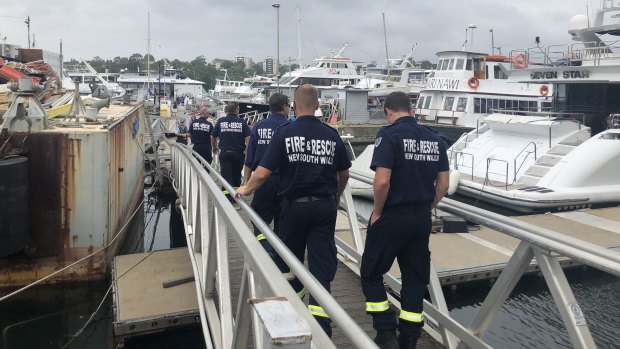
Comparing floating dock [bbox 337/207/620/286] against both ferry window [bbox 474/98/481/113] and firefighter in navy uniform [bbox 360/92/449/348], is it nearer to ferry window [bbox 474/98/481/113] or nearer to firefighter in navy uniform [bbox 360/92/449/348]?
firefighter in navy uniform [bbox 360/92/449/348]

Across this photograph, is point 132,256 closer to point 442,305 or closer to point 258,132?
point 258,132

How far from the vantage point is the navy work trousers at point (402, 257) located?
344cm

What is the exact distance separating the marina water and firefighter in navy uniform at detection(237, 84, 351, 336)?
3517mm

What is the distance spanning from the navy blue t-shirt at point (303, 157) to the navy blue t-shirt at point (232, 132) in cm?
446

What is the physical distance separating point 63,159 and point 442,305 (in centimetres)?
549

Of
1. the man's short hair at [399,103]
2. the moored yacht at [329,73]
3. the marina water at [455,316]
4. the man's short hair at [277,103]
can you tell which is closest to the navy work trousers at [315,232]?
the man's short hair at [399,103]

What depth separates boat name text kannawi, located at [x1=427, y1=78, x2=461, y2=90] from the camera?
2634 centimetres

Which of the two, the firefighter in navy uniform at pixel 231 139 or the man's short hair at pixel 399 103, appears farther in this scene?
the firefighter in navy uniform at pixel 231 139

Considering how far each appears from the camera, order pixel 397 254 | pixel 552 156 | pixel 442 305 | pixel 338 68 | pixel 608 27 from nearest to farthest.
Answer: pixel 397 254
pixel 442 305
pixel 552 156
pixel 608 27
pixel 338 68

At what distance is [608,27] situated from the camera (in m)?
16.0

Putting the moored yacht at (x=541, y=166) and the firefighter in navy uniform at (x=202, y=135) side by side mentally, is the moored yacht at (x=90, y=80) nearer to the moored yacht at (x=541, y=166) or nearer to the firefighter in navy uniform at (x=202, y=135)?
the firefighter in navy uniform at (x=202, y=135)

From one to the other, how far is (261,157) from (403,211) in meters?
Answer: 2.11

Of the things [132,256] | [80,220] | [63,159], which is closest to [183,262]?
[132,256]

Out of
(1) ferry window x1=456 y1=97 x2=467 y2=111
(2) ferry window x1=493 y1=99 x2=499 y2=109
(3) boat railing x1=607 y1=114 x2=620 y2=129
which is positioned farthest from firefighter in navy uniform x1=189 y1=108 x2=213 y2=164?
(2) ferry window x1=493 y1=99 x2=499 y2=109
